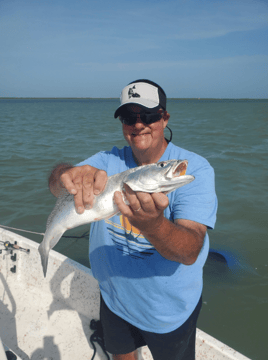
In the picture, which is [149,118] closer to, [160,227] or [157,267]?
[160,227]

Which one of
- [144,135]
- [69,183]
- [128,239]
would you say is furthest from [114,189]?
[144,135]

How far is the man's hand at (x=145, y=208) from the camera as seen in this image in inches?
69.3

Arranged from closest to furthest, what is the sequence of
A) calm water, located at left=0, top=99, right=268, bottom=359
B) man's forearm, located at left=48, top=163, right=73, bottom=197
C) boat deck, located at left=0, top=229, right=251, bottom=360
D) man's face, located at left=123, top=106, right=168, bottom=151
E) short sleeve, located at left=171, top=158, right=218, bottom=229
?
short sleeve, located at left=171, top=158, right=218, bottom=229 < man's face, located at left=123, top=106, right=168, bottom=151 < man's forearm, located at left=48, top=163, right=73, bottom=197 < boat deck, located at left=0, top=229, right=251, bottom=360 < calm water, located at left=0, top=99, right=268, bottom=359

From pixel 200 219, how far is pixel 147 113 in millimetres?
1208

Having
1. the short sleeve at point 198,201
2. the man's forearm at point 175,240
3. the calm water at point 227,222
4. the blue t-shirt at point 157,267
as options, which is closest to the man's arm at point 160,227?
the man's forearm at point 175,240

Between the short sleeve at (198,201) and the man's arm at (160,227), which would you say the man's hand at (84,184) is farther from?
the short sleeve at (198,201)

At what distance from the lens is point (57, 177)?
2768 mm

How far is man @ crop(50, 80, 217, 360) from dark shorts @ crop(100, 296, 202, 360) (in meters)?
0.01

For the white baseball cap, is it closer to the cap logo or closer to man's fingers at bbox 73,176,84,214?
the cap logo

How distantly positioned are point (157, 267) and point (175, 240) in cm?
62

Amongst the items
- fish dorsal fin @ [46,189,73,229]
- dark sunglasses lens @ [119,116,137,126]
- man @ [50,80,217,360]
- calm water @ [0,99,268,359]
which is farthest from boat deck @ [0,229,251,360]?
dark sunglasses lens @ [119,116,137,126]

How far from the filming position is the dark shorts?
263 centimetres

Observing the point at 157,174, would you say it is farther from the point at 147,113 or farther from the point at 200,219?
the point at 147,113

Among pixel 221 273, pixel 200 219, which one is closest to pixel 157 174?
pixel 200 219
